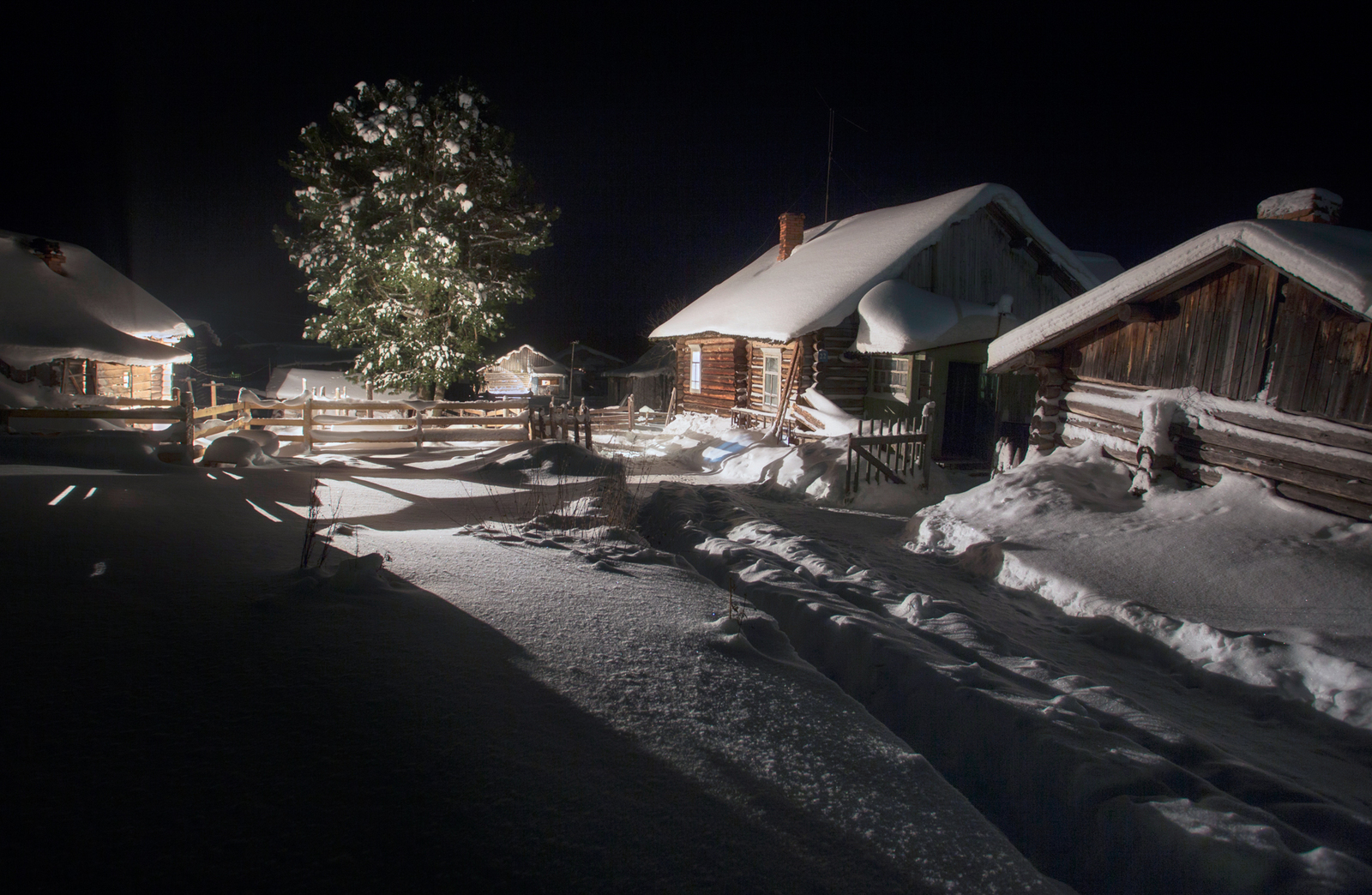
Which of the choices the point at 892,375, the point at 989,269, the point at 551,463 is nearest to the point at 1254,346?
the point at 892,375

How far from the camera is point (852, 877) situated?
7.62 ft

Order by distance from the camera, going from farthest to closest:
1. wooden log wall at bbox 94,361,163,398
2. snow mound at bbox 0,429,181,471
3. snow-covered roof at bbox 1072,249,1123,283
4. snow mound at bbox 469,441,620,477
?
snow-covered roof at bbox 1072,249,1123,283
wooden log wall at bbox 94,361,163,398
snow mound at bbox 469,441,620,477
snow mound at bbox 0,429,181,471

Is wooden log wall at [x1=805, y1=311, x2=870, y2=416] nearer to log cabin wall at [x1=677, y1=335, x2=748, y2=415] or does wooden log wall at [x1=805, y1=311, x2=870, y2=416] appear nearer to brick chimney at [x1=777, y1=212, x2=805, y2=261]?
log cabin wall at [x1=677, y1=335, x2=748, y2=415]

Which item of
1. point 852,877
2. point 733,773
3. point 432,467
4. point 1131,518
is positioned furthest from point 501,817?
point 432,467

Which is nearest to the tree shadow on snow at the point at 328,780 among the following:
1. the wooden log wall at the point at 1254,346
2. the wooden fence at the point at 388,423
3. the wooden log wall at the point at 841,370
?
the wooden log wall at the point at 1254,346

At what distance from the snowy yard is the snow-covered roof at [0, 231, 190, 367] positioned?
1306 centimetres

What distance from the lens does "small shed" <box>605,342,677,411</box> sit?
45.3 meters

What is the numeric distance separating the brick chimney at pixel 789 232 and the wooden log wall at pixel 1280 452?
52.9 feet

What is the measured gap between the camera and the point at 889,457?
1318cm

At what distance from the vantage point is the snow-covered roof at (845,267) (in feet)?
57.1

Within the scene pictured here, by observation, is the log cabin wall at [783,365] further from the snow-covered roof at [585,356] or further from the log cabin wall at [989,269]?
the snow-covered roof at [585,356]

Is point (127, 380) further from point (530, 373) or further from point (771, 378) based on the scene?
point (530, 373)

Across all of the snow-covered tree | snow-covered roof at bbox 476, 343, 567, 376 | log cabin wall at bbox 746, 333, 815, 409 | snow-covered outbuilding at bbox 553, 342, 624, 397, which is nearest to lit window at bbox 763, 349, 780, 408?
log cabin wall at bbox 746, 333, 815, 409

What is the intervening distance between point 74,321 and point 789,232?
2159cm
